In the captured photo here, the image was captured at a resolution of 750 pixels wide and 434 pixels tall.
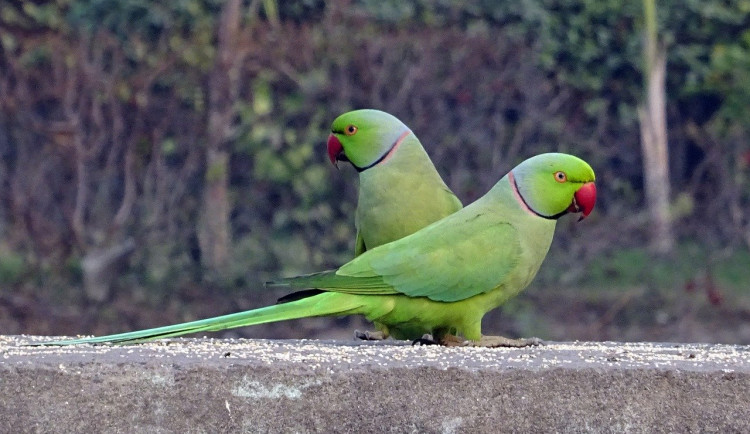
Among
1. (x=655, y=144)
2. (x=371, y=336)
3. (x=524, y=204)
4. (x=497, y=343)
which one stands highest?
(x=524, y=204)

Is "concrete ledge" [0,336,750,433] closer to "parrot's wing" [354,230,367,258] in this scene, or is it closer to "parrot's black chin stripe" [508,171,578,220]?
"parrot's black chin stripe" [508,171,578,220]

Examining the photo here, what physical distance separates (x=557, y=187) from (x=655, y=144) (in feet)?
15.7

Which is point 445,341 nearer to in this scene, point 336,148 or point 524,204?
A: point 524,204

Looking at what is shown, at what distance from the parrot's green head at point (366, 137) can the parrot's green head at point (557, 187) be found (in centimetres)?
46

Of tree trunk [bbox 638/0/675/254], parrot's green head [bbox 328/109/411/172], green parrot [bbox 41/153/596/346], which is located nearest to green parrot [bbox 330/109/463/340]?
parrot's green head [bbox 328/109/411/172]

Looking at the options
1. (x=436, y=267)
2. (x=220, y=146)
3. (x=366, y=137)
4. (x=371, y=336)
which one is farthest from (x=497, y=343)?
(x=220, y=146)

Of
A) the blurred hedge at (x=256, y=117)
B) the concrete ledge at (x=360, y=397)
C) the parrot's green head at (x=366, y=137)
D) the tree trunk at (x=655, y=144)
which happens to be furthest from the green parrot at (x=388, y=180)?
the tree trunk at (x=655, y=144)

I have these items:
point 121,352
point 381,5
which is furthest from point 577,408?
point 381,5

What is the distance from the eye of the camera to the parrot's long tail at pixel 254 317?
2.47 metres

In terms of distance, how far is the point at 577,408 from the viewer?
2180 mm

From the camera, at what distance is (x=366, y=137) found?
10.6 ft

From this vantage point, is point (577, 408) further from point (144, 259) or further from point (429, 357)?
point (144, 259)

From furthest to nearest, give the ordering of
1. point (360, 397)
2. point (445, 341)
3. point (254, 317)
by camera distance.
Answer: point (445, 341) < point (254, 317) < point (360, 397)

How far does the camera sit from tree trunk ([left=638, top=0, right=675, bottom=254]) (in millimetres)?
7301
